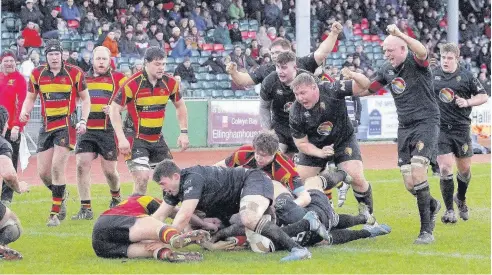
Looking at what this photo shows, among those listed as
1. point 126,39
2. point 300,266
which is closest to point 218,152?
point 126,39

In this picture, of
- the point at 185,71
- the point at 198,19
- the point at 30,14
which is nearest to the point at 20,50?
the point at 30,14

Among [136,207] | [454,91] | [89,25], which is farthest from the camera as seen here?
[89,25]

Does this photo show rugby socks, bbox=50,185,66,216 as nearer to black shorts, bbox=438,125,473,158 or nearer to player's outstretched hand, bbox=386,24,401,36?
black shorts, bbox=438,125,473,158

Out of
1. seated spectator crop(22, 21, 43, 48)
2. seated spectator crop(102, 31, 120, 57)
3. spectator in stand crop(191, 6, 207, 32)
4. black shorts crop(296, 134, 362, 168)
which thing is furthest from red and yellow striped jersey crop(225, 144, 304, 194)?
spectator in stand crop(191, 6, 207, 32)

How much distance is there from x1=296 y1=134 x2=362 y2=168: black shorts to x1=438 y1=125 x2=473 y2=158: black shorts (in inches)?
65.2

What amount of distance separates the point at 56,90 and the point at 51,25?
45.4ft

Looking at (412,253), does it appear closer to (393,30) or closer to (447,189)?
(393,30)

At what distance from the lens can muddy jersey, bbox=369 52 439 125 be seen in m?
11.0

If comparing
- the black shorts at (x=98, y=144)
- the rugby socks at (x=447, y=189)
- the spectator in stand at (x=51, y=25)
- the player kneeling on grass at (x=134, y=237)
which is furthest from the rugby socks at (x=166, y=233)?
the spectator in stand at (x=51, y=25)

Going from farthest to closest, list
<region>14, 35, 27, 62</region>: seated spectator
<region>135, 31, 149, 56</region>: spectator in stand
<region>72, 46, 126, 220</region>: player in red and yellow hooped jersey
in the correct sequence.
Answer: <region>135, 31, 149, 56</region>: spectator in stand, <region>14, 35, 27, 62</region>: seated spectator, <region>72, 46, 126, 220</region>: player in red and yellow hooped jersey

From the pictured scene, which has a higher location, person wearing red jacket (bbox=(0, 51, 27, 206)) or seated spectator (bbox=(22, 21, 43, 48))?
seated spectator (bbox=(22, 21, 43, 48))

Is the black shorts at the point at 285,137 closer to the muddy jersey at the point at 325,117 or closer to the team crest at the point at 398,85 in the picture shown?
the muddy jersey at the point at 325,117

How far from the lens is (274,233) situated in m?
9.70

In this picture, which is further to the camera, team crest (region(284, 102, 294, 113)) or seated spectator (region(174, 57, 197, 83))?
seated spectator (region(174, 57, 197, 83))
